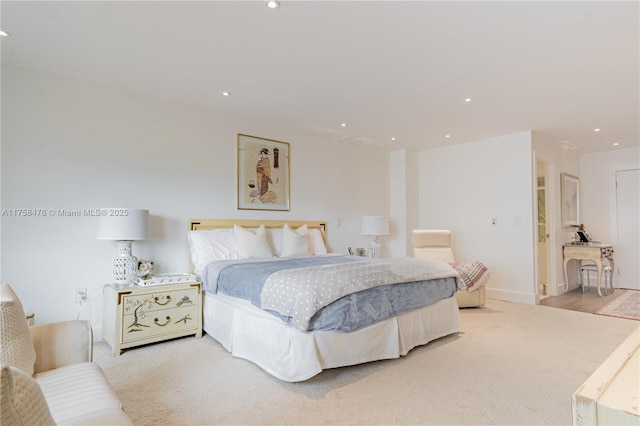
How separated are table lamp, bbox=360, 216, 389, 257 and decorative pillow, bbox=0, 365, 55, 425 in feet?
15.5

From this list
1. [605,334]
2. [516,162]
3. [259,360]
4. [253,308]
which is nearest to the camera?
[259,360]

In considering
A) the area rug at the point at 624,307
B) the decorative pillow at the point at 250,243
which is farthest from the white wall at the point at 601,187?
the decorative pillow at the point at 250,243

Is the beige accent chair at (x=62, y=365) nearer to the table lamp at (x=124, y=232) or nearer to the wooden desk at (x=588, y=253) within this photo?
the table lamp at (x=124, y=232)

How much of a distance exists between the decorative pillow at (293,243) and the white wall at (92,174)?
357 mm

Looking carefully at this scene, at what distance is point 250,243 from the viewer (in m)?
3.76

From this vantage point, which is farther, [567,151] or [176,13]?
[567,151]

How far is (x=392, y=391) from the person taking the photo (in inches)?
86.0

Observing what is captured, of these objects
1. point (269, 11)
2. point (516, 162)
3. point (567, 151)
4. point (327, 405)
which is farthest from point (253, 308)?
point (567, 151)

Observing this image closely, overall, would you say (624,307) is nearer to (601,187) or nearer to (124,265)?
(601,187)

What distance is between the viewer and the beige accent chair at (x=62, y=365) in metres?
1.23

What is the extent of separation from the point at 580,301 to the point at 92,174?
6.37m

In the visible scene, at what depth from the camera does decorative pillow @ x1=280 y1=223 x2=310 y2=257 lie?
13.5 feet

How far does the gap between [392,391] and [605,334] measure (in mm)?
2618

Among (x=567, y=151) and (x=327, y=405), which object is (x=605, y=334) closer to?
(x=327, y=405)
